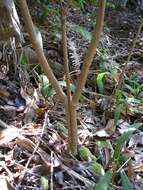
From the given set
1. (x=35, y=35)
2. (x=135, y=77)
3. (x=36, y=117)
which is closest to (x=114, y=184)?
(x=36, y=117)

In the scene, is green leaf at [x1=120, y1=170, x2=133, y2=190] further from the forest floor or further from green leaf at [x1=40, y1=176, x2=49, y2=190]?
green leaf at [x1=40, y1=176, x2=49, y2=190]

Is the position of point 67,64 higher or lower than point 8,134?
higher

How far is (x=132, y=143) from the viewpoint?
2012 millimetres

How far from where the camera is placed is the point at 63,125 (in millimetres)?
1988

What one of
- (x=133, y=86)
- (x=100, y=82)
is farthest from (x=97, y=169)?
(x=133, y=86)

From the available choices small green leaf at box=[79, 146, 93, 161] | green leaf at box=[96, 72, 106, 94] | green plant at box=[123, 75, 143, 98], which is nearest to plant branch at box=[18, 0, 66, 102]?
small green leaf at box=[79, 146, 93, 161]

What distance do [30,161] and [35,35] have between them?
54cm

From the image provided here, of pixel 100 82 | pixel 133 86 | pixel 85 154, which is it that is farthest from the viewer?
pixel 133 86

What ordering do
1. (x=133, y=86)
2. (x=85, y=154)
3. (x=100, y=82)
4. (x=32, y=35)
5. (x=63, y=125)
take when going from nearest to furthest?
(x=32, y=35)
(x=85, y=154)
(x=63, y=125)
(x=100, y=82)
(x=133, y=86)

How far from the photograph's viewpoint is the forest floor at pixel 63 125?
1.67m

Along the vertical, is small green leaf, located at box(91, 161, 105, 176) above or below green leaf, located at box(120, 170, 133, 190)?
above

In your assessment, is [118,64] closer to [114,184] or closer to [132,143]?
[132,143]

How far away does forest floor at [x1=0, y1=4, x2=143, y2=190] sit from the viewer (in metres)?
1.67

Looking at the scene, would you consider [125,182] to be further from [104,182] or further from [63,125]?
[63,125]
